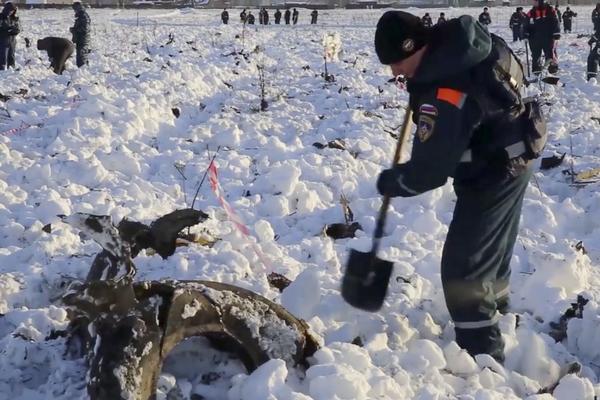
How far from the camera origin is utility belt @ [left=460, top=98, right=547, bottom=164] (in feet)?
10.3

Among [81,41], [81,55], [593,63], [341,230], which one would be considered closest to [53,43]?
[81,55]

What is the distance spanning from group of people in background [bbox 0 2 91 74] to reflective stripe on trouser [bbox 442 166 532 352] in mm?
10851

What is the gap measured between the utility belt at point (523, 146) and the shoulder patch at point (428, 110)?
336 mm

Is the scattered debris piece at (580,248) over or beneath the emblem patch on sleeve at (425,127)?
beneath

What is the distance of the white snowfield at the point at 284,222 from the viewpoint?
2.94 meters

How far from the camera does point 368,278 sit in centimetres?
362

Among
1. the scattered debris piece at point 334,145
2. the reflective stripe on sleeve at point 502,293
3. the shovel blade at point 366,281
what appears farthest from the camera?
the scattered debris piece at point 334,145

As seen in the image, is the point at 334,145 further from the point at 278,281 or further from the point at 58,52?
the point at 58,52

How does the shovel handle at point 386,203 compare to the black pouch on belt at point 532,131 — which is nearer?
the black pouch on belt at point 532,131

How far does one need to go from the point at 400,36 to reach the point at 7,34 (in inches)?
476

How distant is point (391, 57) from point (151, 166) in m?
4.30

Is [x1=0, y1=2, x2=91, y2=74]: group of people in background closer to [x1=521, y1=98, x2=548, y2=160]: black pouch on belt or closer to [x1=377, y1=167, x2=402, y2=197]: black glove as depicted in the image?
[x1=377, y1=167, x2=402, y2=197]: black glove

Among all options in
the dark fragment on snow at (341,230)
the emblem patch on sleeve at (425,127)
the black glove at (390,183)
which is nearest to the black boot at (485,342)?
the black glove at (390,183)

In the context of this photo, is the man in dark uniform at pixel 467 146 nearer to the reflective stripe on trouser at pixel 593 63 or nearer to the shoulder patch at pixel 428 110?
the shoulder patch at pixel 428 110
